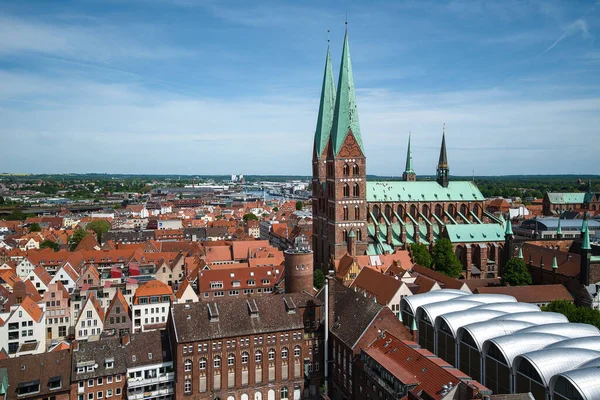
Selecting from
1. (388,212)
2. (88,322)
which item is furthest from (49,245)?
(388,212)

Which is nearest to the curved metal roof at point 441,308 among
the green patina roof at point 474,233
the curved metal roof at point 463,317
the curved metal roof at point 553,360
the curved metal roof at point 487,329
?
the curved metal roof at point 463,317

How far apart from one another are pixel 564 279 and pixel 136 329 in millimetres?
69372

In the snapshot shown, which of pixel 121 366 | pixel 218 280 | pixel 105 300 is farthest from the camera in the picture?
pixel 218 280

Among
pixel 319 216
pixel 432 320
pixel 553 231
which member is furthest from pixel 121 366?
pixel 553 231

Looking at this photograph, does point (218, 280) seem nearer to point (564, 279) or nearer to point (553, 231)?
point (564, 279)

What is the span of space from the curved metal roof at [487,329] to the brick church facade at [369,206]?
42.6 m

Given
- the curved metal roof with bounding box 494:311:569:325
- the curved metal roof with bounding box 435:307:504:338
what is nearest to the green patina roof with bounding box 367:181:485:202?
the curved metal roof with bounding box 435:307:504:338

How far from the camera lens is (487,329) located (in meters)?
52.4

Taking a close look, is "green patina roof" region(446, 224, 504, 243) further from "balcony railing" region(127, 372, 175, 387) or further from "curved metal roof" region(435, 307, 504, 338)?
"balcony railing" region(127, 372, 175, 387)

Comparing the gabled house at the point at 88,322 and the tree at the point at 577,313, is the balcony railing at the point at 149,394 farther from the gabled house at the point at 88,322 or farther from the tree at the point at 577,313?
the tree at the point at 577,313

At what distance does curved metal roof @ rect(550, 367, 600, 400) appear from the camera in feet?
125

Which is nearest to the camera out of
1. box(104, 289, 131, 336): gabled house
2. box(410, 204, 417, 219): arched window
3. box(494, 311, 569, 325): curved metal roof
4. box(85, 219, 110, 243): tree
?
box(494, 311, 569, 325): curved metal roof

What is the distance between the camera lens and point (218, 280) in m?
87.9

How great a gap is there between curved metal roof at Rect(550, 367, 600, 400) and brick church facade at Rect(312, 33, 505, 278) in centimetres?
5595
